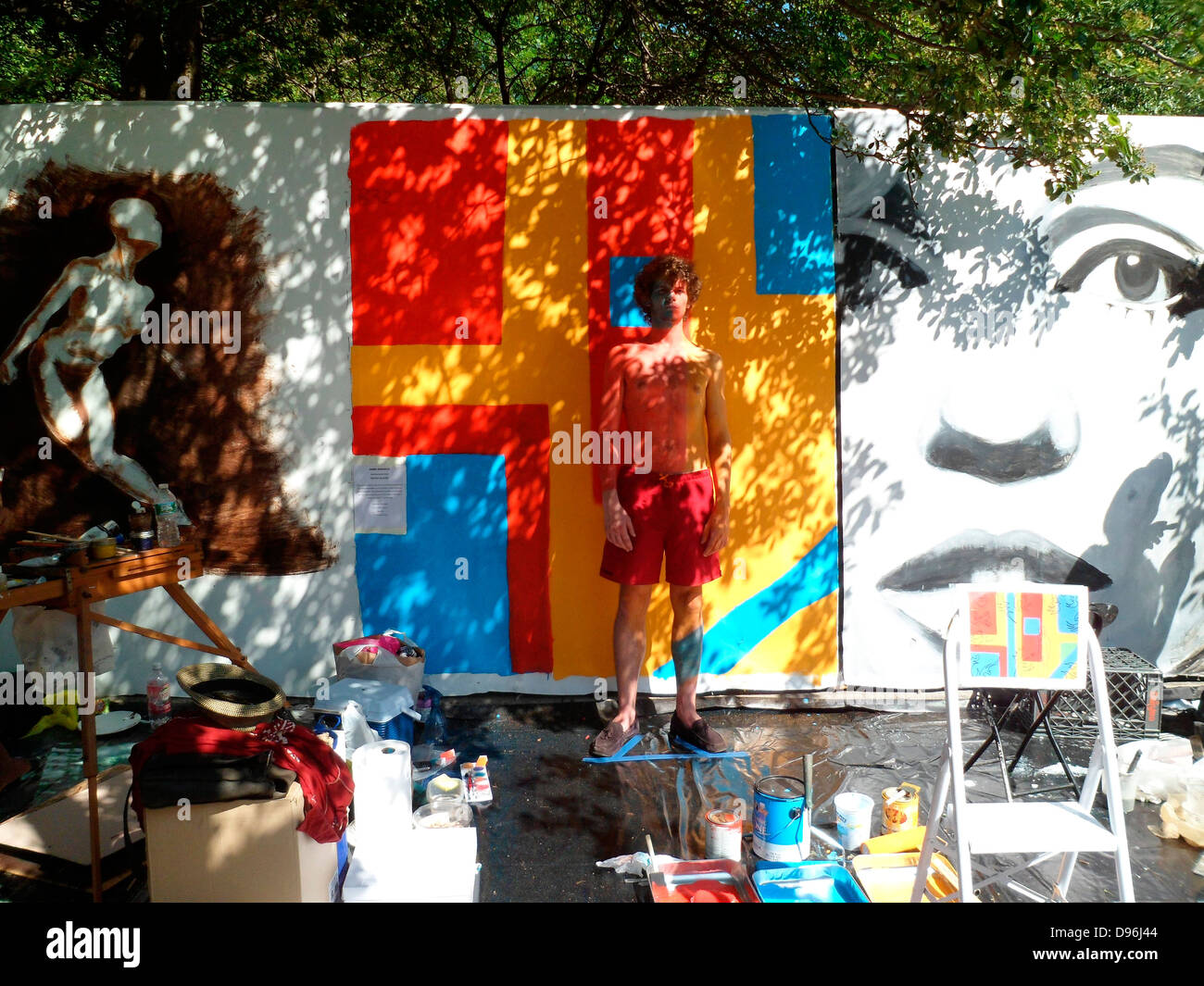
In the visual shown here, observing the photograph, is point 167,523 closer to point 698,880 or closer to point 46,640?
point 46,640

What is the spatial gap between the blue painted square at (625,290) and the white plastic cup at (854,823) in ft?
8.11

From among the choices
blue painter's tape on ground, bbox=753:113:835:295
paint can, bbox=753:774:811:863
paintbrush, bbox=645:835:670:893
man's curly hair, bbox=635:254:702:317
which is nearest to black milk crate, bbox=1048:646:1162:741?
paint can, bbox=753:774:811:863

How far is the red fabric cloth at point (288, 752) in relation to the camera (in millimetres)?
2650

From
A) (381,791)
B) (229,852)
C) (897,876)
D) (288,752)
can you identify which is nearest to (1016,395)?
(897,876)

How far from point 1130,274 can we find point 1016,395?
2.81ft

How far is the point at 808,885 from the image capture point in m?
2.89

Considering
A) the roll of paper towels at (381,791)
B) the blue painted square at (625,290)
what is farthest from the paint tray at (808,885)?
the blue painted square at (625,290)

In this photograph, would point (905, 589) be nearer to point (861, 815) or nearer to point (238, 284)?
point (861, 815)

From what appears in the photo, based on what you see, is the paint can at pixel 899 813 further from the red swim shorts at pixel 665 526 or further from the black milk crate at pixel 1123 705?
the red swim shorts at pixel 665 526

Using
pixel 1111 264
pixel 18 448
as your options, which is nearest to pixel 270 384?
pixel 18 448

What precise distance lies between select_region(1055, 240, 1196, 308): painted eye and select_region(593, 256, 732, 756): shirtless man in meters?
2.05

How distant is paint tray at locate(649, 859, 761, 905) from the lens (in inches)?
114

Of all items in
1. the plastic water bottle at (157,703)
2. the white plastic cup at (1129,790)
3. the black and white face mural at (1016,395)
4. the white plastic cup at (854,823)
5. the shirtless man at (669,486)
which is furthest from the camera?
the black and white face mural at (1016,395)

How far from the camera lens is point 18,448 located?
4559 millimetres
